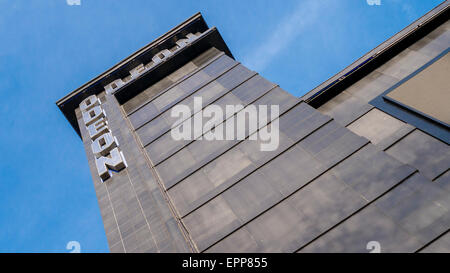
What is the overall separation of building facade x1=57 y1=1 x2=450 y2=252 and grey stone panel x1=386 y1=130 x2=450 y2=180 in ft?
0.16

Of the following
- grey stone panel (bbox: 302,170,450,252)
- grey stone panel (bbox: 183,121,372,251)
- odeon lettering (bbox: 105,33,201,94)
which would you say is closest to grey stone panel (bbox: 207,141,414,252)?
grey stone panel (bbox: 183,121,372,251)

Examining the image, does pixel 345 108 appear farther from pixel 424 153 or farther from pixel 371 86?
pixel 424 153

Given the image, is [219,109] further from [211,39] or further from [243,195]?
[211,39]

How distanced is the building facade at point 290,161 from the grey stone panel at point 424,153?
49 millimetres

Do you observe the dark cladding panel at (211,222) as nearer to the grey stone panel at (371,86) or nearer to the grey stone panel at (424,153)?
the grey stone panel at (424,153)

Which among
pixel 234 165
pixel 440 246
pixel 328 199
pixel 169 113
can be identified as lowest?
pixel 440 246

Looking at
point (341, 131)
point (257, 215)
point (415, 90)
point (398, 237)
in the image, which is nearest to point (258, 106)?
point (341, 131)

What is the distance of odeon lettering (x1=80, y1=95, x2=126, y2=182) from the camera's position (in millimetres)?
25984

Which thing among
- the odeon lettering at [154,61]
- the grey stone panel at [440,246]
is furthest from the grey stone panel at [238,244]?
the odeon lettering at [154,61]

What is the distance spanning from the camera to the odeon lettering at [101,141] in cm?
2598

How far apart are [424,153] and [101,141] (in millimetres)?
22736

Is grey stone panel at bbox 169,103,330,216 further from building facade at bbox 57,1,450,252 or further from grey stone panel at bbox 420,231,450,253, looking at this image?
grey stone panel at bbox 420,231,450,253

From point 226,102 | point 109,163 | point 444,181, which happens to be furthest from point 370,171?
point 109,163

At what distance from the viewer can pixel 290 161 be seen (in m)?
18.5
